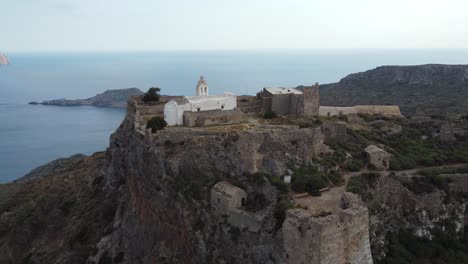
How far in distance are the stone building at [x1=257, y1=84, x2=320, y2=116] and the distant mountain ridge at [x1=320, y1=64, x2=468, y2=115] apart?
3489 centimetres

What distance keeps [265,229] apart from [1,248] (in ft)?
77.0

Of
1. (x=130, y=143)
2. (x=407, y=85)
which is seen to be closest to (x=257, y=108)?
(x=130, y=143)

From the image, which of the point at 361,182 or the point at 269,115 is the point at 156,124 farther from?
the point at 361,182

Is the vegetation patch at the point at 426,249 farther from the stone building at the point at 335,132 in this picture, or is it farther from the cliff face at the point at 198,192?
the stone building at the point at 335,132

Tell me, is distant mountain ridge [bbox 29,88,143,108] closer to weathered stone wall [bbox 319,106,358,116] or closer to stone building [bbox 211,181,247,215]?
weathered stone wall [bbox 319,106,358,116]

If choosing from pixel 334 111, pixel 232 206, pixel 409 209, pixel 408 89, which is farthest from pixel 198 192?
pixel 408 89

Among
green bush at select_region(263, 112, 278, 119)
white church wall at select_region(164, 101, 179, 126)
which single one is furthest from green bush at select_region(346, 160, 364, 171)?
white church wall at select_region(164, 101, 179, 126)

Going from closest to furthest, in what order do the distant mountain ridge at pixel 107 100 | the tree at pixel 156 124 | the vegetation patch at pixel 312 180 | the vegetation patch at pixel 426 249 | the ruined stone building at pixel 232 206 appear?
the vegetation patch at pixel 426 249 → the ruined stone building at pixel 232 206 → the vegetation patch at pixel 312 180 → the tree at pixel 156 124 → the distant mountain ridge at pixel 107 100

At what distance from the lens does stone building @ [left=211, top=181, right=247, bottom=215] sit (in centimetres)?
1755

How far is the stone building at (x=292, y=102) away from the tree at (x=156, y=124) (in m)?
7.63

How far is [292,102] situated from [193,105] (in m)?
7.07

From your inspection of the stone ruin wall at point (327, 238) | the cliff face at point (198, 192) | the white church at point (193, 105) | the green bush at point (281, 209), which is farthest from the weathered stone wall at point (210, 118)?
the stone ruin wall at point (327, 238)

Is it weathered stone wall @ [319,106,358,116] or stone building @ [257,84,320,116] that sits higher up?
stone building @ [257,84,320,116]

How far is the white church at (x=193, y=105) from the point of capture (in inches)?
964
